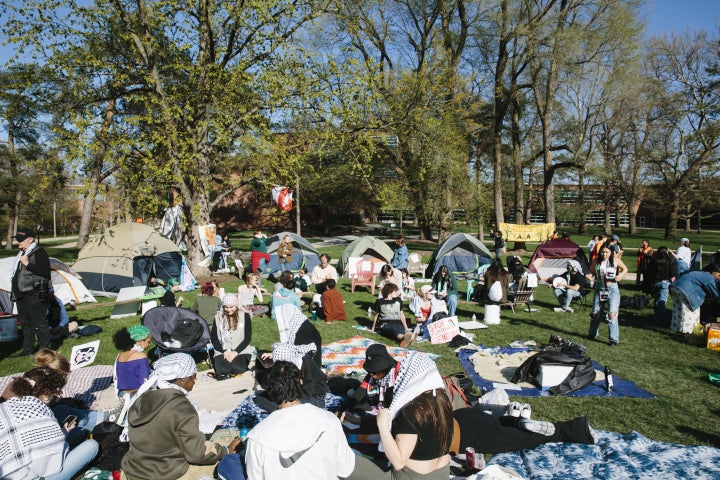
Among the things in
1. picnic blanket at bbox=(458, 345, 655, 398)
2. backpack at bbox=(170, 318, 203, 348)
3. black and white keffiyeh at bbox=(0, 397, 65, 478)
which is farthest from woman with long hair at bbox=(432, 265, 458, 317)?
black and white keffiyeh at bbox=(0, 397, 65, 478)

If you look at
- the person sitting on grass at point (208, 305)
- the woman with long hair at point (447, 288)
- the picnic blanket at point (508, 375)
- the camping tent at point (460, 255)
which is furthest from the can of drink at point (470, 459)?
the camping tent at point (460, 255)

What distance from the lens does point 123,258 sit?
13.9m

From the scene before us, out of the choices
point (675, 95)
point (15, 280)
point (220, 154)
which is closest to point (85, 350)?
point (15, 280)

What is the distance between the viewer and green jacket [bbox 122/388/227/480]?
3.55 meters

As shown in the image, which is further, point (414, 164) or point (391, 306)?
point (414, 164)

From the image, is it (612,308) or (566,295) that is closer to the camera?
(612,308)

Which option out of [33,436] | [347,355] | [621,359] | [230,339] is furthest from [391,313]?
[33,436]

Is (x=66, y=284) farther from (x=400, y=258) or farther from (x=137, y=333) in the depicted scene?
(x=400, y=258)

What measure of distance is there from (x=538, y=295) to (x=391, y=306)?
6.00 meters

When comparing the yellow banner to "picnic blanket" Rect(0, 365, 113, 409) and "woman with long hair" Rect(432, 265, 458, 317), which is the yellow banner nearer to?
"woman with long hair" Rect(432, 265, 458, 317)

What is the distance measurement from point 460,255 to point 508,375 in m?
9.89

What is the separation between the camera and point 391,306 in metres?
9.29

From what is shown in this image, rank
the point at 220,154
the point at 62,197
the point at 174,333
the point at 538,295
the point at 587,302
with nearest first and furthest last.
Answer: the point at 174,333
the point at 587,302
the point at 538,295
the point at 220,154
the point at 62,197

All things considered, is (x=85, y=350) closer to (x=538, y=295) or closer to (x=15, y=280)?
(x=15, y=280)
